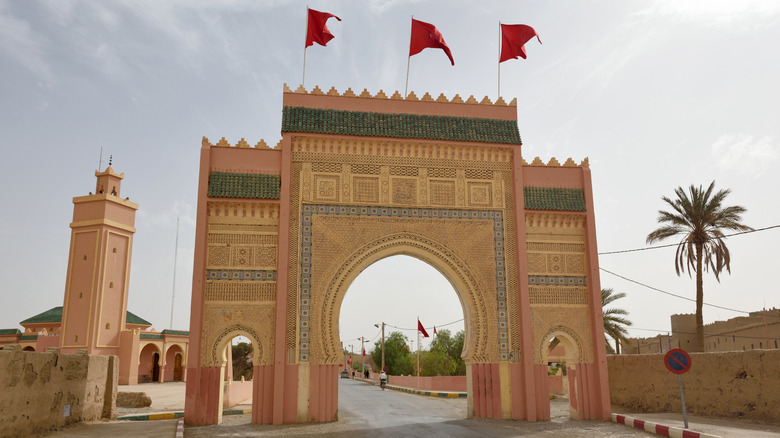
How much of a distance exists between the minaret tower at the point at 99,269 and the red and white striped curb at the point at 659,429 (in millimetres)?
24842

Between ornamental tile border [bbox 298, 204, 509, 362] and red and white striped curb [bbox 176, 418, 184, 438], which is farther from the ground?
ornamental tile border [bbox 298, 204, 509, 362]

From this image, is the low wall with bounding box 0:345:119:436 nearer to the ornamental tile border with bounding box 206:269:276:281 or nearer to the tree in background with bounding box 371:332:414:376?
the ornamental tile border with bounding box 206:269:276:281

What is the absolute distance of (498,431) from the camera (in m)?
12.2

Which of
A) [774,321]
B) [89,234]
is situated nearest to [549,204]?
[774,321]

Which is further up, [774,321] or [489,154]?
[489,154]

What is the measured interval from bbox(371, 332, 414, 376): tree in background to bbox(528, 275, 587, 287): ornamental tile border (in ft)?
163

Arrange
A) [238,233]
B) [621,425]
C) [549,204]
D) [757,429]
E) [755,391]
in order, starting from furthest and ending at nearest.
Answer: [549,204] → [238,233] → [621,425] → [755,391] → [757,429]

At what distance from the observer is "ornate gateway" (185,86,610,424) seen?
1405 centimetres

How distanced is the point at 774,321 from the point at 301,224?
2027 centimetres

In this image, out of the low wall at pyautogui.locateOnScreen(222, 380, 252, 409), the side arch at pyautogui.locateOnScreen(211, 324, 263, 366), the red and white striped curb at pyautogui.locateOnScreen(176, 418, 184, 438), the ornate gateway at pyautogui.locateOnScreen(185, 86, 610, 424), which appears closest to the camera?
the red and white striped curb at pyautogui.locateOnScreen(176, 418, 184, 438)

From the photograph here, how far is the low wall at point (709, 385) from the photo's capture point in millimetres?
11938

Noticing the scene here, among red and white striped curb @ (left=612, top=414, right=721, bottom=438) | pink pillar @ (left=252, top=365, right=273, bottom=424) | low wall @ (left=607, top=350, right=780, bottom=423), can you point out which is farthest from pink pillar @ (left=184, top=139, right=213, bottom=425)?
low wall @ (left=607, top=350, right=780, bottom=423)

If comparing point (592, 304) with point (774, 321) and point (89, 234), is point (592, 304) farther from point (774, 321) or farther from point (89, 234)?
point (89, 234)

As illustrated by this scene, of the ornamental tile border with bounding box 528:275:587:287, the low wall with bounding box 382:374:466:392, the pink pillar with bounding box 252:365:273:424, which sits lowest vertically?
the low wall with bounding box 382:374:466:392
